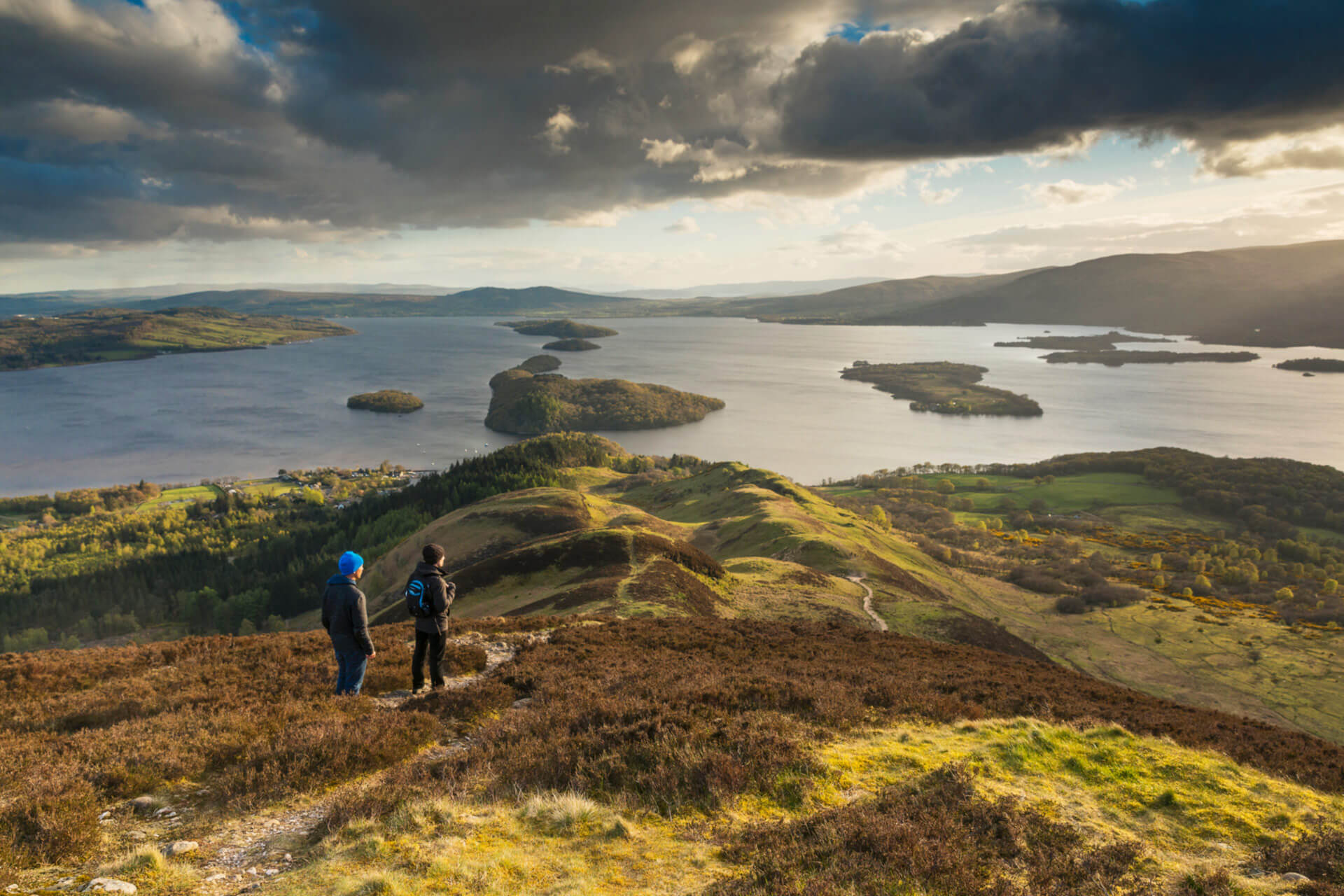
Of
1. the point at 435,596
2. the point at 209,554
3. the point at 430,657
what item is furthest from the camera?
the point at 209,554

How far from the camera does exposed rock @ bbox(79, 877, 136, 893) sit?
22.4 feet

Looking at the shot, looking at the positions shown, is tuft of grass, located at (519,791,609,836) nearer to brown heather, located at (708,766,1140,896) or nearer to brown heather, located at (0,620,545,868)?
brown heather, located at (708,766,1140,896)

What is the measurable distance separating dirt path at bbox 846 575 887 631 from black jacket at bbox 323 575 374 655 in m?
30.8

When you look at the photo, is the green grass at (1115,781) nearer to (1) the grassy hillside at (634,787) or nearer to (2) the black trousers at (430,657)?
(1) the grassy hillside at (634,787)

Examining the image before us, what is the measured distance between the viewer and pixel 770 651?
2233 centimetres

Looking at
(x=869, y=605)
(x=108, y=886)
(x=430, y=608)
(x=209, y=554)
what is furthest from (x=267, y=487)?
(x=108, y=886)

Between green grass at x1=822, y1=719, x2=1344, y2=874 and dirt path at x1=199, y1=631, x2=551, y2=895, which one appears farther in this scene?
green grass at x1=822, y1=719, x2=1344, y2=874

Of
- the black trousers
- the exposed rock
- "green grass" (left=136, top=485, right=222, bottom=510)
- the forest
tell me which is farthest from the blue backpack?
"green grass" (left=136, top=485, right=222, bottom=510)

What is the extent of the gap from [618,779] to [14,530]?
7644 inches

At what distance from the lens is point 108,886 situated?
22.8 ft

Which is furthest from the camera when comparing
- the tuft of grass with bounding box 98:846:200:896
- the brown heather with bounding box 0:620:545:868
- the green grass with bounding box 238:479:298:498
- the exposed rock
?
the green grass with bounding box 238:479:298:498

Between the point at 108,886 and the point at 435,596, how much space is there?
7.25 m

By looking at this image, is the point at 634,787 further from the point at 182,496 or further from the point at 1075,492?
the point at 182,496

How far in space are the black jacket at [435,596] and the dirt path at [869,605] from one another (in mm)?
29319
